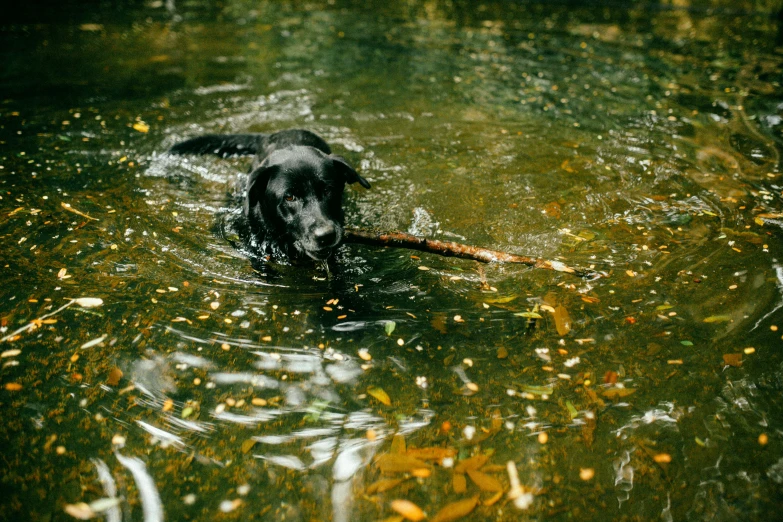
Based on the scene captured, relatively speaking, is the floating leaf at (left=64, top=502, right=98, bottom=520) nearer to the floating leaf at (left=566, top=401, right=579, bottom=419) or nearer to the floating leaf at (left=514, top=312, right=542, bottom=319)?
the floating leaf at (left=566, top=401, right=579, bottom=419)

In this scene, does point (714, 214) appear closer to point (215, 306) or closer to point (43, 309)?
point (215, 306)

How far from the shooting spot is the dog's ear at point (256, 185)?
4.59 meters

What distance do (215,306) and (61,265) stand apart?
1627mm

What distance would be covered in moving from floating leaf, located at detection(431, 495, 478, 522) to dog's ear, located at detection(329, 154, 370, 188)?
9.90 ft

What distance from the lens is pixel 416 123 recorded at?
7.90 metres

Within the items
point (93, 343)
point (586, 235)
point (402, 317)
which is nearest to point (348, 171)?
point (402, 317)

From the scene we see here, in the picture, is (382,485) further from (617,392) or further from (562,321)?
(562,321)

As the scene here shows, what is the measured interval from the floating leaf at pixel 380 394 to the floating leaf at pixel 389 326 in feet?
1.89

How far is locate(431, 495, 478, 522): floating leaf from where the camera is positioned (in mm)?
2715

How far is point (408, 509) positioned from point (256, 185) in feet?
10.6

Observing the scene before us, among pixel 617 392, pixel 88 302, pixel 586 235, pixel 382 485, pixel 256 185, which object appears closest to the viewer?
pixel 382 485

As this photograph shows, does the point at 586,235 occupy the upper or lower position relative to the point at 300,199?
lower

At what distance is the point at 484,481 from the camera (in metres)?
2.89

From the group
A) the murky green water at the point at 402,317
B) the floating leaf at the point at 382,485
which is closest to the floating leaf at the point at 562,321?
the murky green water at the point at 402,317
